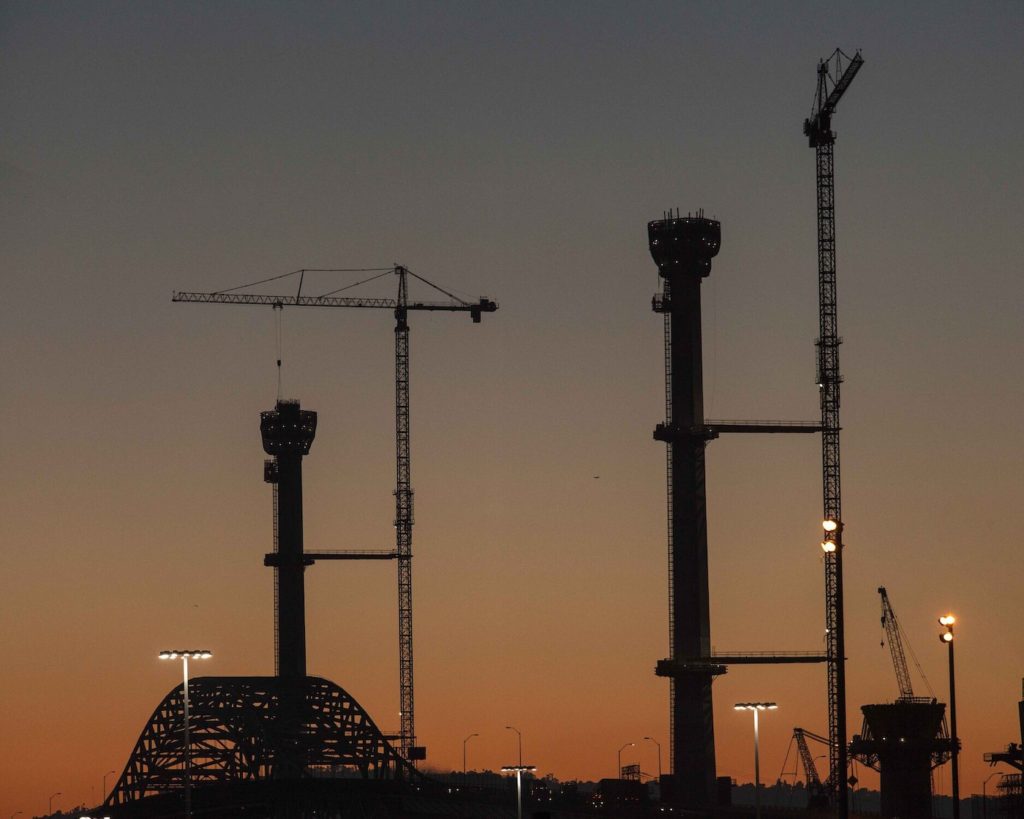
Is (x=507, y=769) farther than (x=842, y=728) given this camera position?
Yes

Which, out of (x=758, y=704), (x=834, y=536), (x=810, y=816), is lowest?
(x=810, y=816)

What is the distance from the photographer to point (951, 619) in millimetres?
87375

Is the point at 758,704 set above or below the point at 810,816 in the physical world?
above

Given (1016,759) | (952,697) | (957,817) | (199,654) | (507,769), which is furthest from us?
(507,769)

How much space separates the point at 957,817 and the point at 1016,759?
235 ft

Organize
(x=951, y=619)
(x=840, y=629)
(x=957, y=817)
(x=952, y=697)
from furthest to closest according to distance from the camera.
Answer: (x=957, y=817)
(x=952, y=697)
(x=951, y=619)
(x=840, y=629)

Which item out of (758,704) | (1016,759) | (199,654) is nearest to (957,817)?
(758,704)

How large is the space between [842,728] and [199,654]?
243 ft

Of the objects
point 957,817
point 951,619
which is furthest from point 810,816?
point 951,619

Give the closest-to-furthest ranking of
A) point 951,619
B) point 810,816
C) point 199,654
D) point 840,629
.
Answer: point 840,629 → point 951,619 → point 199,654 → point 810,816

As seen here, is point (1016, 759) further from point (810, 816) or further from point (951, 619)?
point (951, 619)

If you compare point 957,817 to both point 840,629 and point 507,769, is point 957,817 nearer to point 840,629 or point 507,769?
point 840,629

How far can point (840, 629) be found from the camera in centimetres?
7338

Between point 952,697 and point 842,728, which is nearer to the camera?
point 842,728
